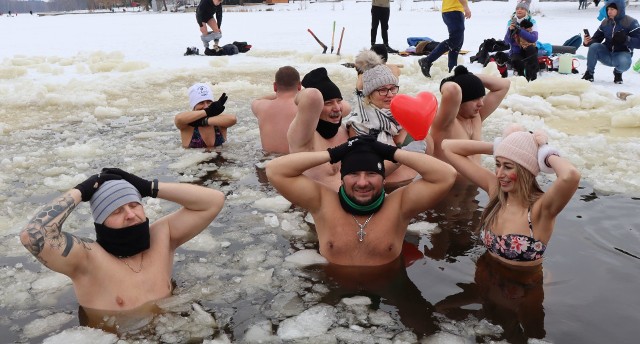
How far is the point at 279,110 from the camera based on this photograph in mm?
5703

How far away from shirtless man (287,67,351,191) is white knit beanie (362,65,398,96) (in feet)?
0.90

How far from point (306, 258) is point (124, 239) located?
1.20m

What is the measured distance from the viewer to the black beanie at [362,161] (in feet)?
10.2

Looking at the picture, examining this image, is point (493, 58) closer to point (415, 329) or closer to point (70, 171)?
point (70, 171)

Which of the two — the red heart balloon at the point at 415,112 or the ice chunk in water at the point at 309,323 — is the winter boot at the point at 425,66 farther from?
the ice chunk in water at the point at 309,323

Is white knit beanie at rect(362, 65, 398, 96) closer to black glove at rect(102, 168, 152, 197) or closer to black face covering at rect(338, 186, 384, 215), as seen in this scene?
black face covering at rect(338, 186, 384, 215)

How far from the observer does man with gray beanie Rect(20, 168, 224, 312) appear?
2717 mm

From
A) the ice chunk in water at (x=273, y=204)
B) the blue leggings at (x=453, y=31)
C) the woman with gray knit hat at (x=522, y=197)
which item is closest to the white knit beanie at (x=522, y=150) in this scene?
the woman with gray knit hat at (x=522, y=197)

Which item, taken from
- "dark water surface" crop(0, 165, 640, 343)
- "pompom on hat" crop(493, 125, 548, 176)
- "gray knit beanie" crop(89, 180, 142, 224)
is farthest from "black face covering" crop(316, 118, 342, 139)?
"gray knit beanie" crop(89, 180, 142, 224)

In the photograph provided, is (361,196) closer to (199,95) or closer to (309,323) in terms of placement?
(309,323)

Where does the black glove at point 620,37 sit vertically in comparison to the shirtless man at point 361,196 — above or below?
above

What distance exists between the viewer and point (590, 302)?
3029mm

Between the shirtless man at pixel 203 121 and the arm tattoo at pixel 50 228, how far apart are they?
10.9 ft

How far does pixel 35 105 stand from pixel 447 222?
6946mm
